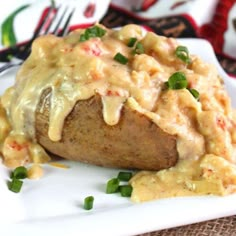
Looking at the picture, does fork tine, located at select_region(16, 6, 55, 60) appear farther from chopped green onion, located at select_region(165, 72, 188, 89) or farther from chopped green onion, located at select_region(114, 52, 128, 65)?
chopped green onion, located at select_region(165, 72, 188, 89)

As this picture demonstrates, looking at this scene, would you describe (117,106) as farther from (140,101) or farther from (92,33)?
(92,33)

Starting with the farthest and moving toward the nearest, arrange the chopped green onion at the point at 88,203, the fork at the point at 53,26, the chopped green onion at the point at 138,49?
1. the fork at the point at 53,26
2. the chopped green onion at the point at 138,49
3. the chopped green onion at the point at 88,203

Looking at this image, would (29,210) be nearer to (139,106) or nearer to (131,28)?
(139,106)

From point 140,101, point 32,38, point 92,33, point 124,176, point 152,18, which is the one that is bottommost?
point 152,18

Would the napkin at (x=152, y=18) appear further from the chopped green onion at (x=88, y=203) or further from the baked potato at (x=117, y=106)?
the chopped green onion at (x=88, y=203)

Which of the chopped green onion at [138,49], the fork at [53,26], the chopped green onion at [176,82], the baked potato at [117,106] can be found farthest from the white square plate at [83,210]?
the fork at [53,26]

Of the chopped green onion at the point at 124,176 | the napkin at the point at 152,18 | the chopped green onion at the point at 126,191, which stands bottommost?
the napkin at the point at 152,18

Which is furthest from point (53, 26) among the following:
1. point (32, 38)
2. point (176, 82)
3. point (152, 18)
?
point (176, 82)
